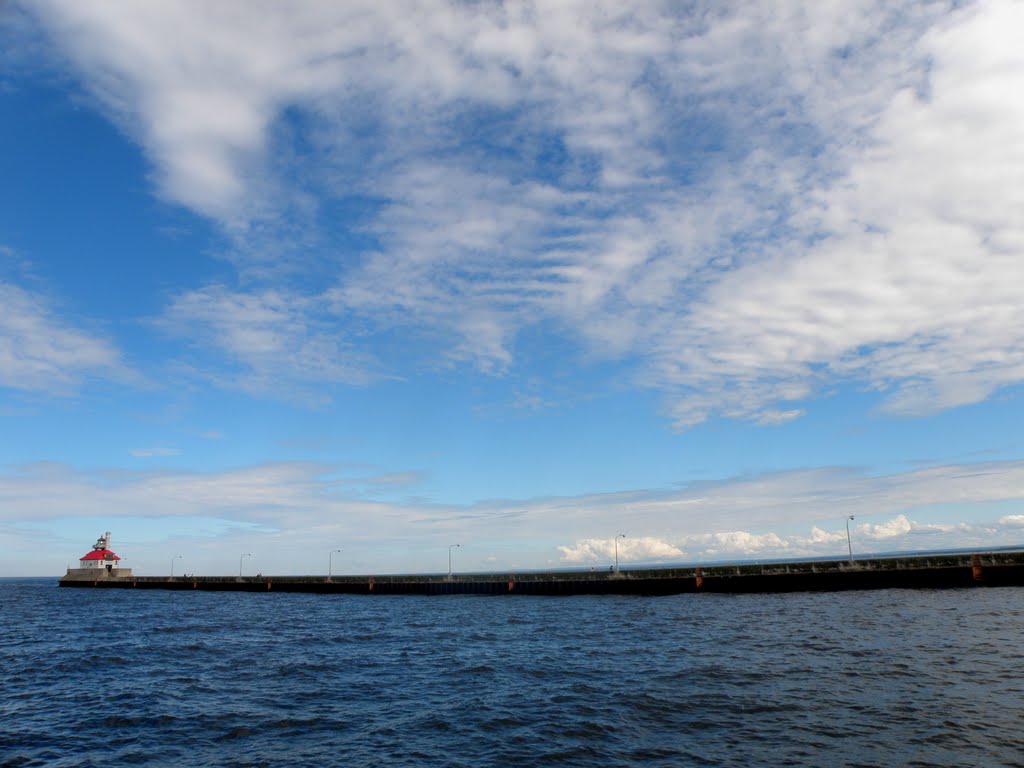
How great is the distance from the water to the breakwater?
23.3 m

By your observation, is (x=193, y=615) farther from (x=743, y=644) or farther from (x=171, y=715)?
(x=743, y=644)

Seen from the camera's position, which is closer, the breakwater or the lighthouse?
the breakwater

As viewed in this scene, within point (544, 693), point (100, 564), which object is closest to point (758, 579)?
point (544, 693)

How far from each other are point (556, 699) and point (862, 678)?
13723 mm

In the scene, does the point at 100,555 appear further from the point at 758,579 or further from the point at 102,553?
the point at 758,579

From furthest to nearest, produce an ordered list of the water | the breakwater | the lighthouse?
the lighthouse, the breakwater, the water

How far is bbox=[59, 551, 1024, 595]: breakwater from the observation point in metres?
71.3

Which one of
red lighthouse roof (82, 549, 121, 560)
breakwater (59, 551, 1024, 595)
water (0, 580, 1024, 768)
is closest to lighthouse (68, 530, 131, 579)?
red lighthouse roof (82, 549, 121, 560)

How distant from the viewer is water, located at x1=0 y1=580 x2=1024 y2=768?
63.7 feet

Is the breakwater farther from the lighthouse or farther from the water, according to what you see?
the lighthouse

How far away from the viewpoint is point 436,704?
2572cm

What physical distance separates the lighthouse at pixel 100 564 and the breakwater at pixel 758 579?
239 feet

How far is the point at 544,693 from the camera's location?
27000 mm

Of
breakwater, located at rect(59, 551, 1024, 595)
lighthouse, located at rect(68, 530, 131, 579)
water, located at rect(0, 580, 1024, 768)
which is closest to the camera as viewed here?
water, located at rect(0, 580, 1024, 768)
